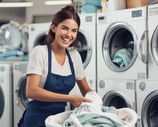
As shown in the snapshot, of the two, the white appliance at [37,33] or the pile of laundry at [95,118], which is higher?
the white appliance at [37,33]

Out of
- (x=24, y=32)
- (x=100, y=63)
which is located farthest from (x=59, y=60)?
(x=24, y=32)

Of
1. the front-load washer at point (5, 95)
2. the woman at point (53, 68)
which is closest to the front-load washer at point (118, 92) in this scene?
the woman at point (53, 68)

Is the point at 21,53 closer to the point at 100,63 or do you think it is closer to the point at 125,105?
the point at 100,63

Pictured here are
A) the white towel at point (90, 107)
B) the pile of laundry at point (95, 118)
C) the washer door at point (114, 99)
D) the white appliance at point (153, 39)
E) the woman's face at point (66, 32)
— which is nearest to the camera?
the pile of laundry at point (95, 118)

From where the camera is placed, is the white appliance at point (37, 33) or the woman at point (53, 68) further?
the white appliance at point (37, 33)

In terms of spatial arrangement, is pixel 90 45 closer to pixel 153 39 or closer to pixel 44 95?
pixel 153 39

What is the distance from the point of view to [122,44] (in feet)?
9.68

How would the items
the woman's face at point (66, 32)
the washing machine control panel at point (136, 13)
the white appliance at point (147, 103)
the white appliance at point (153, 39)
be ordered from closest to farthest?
A: the woman's face at point (66, 32) < the white appliance at point (147, 103) < the white appliance at point (153, 39) < the washing machine control panel at point (136, 13)

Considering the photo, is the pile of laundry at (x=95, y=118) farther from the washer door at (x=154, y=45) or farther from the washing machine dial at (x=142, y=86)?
the washer door at (x=154, y=45)

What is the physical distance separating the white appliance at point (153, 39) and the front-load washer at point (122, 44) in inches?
1.6

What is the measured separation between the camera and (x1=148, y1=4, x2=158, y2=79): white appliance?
95.0 inches

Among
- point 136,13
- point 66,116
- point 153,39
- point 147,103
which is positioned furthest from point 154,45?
point 66,116

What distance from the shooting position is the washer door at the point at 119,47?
267cm

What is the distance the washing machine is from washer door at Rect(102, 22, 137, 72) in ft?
3.60
